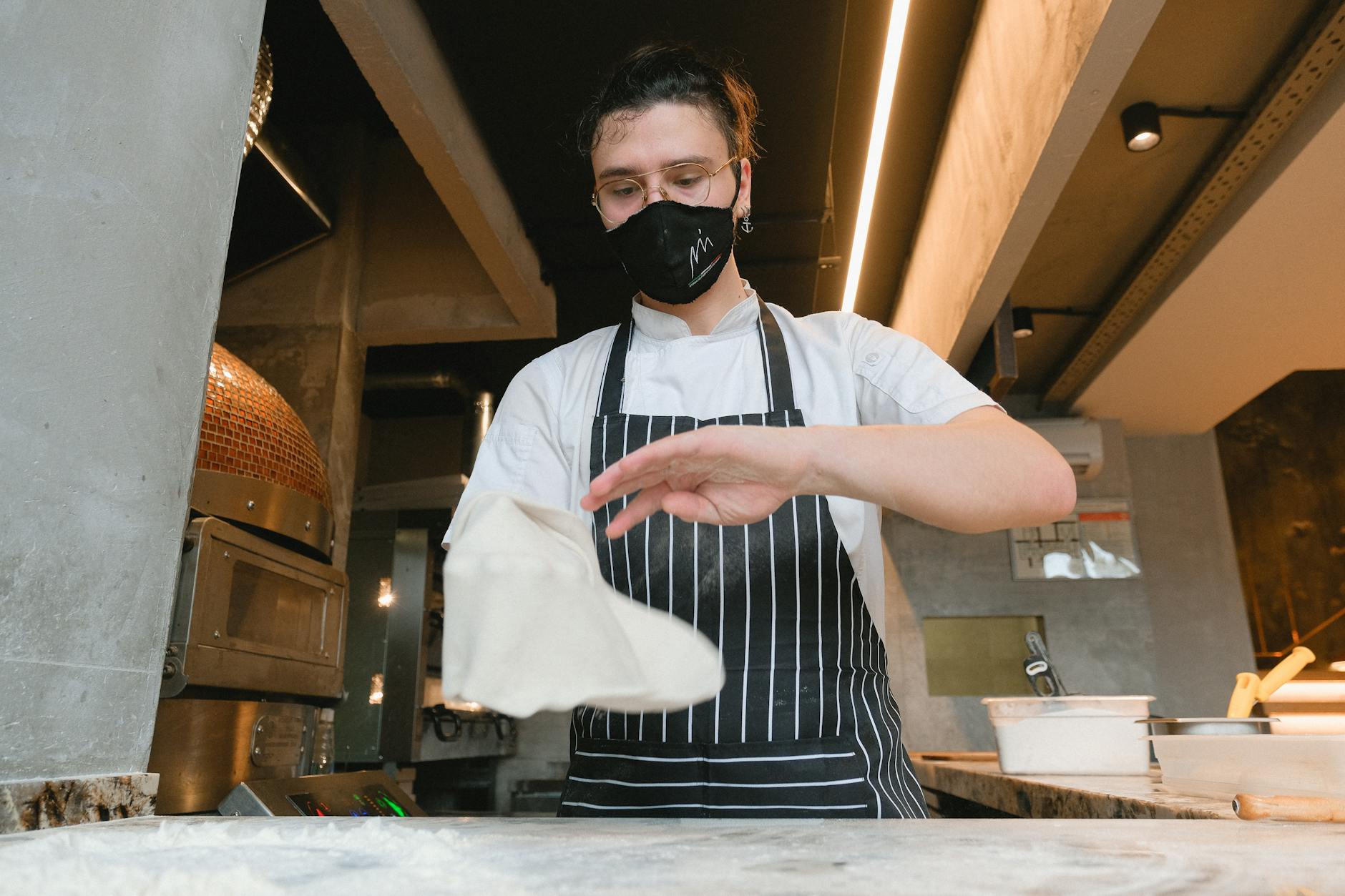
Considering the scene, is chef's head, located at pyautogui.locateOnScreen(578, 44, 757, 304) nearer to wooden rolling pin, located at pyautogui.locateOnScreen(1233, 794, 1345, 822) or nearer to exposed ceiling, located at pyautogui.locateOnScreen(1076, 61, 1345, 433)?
wooden rolling pin, located at pyautogui.locateOnScreen(1233, 794, 1345, 822)

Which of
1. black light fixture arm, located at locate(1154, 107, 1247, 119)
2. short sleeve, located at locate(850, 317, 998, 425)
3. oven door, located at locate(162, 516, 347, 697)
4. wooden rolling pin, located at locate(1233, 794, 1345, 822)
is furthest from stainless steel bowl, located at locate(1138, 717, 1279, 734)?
black light fixture arm, located at locate(1154, 107, 1247, 119)

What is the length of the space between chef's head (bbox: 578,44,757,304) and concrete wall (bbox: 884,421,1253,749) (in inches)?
175

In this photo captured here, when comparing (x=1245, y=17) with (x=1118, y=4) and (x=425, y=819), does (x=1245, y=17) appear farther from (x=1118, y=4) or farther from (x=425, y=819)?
(x=425, y=819)

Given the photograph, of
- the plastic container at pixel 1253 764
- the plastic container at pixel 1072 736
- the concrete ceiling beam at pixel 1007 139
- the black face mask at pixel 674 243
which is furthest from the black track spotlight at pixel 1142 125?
the black face mask at pixel 674 243

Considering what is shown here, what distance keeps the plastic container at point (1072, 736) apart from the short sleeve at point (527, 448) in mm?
1314

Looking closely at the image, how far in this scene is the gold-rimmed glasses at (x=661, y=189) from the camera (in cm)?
124

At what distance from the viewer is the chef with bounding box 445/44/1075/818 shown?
917mm

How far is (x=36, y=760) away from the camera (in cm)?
76

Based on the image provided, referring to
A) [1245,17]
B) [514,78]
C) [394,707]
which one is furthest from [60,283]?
[394,707]

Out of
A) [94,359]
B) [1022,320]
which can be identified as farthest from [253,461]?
[1022,320]

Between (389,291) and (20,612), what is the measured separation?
95.0 inches

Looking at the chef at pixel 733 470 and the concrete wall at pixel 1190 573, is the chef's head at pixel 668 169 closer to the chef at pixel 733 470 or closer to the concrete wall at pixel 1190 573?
the chef at pixel 733 470

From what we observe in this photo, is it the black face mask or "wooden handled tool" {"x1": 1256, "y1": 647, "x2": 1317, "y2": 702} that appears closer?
the black face mask

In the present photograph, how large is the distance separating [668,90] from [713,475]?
0.62 meters
